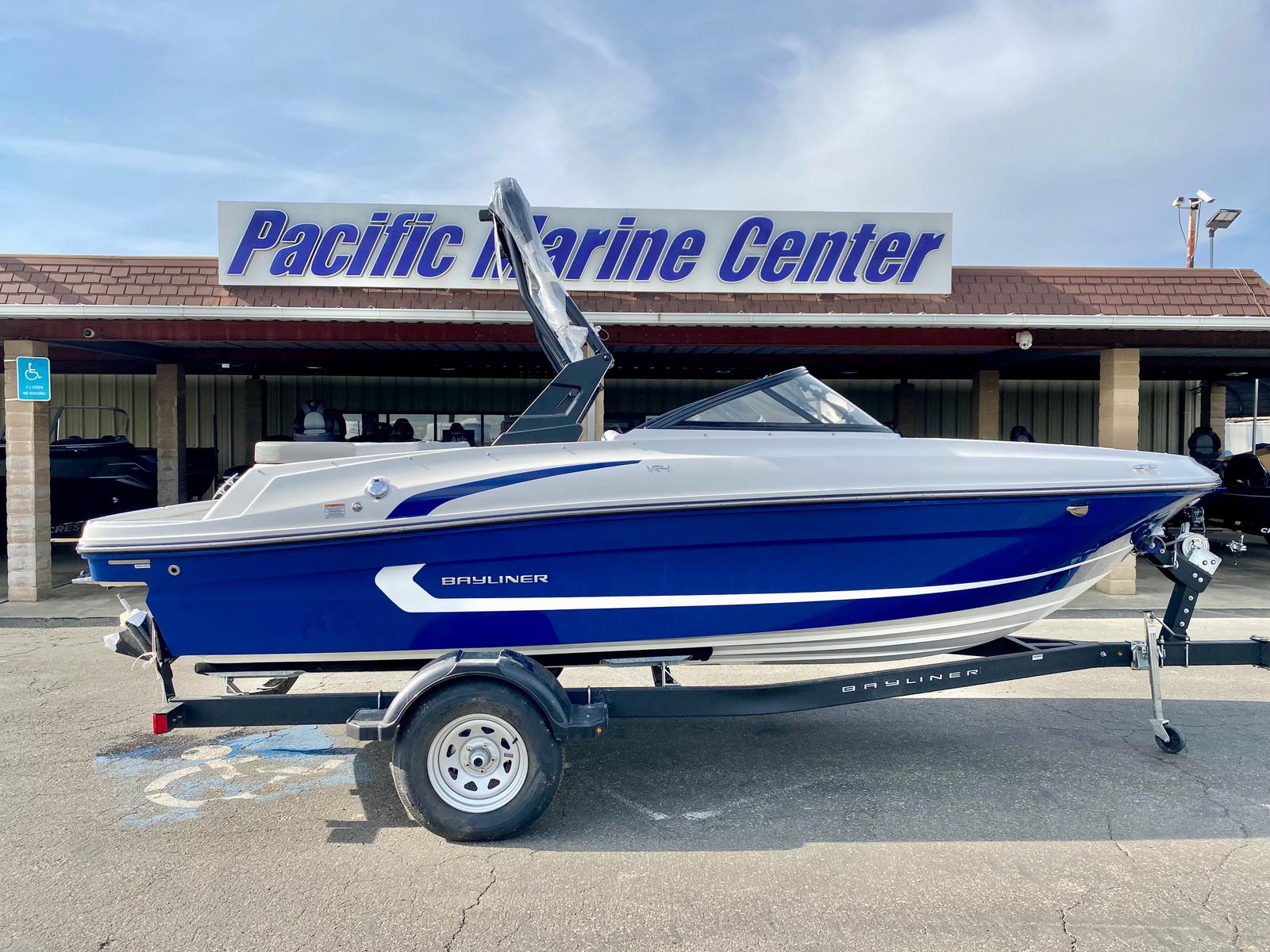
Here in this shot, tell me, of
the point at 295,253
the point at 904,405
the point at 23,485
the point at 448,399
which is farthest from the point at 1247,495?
the point at 23,485

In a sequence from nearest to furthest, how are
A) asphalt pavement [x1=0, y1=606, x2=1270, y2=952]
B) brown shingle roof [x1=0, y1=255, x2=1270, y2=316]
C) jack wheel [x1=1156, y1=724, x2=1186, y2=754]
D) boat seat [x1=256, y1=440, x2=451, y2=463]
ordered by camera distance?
asphalt pavement [x1=0, y1=606, x2=1270, y2=952] → boat seat [x1=256, y1=440, x2=451, y2=463] → jack wheel [x1=1156, y1=724, x2=1186, y2=754] → brown shingle roof [x1=0, y1=255, x2=1270, y2=316]

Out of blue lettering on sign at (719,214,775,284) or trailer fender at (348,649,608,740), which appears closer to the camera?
trailer fender at (348,649,608,740)

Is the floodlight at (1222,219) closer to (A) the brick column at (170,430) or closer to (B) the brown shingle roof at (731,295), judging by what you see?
(B) the brown shingle roof at (731,295)

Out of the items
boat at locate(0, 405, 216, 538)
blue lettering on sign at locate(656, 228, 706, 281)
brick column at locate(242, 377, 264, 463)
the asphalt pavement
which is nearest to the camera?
the asphalt pavement

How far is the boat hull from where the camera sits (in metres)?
3.58

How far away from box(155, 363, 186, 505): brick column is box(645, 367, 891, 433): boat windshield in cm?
1069

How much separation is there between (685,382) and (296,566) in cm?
1160

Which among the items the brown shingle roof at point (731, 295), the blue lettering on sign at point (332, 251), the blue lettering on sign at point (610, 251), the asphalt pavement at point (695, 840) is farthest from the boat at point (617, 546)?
the blue lettering on sign at point (332, 251)

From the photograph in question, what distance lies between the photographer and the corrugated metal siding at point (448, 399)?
47.7 feet

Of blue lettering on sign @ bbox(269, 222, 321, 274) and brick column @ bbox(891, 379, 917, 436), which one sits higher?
blue lettering on sign @ bbox(269, 222, 321, 274)

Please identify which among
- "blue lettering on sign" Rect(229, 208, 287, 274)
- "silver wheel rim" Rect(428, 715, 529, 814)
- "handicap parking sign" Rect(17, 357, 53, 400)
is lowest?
"silver wheel rim" Rect(428, 715, 529, 814)

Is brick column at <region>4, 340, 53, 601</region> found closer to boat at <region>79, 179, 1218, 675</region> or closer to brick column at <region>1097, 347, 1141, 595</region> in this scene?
boat at <region>79, 179, 1218, 675</region>

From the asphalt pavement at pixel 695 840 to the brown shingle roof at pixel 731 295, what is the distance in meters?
5.01

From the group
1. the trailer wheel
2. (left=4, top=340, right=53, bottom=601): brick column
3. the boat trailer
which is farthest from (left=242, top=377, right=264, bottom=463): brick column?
the trailer wheel
